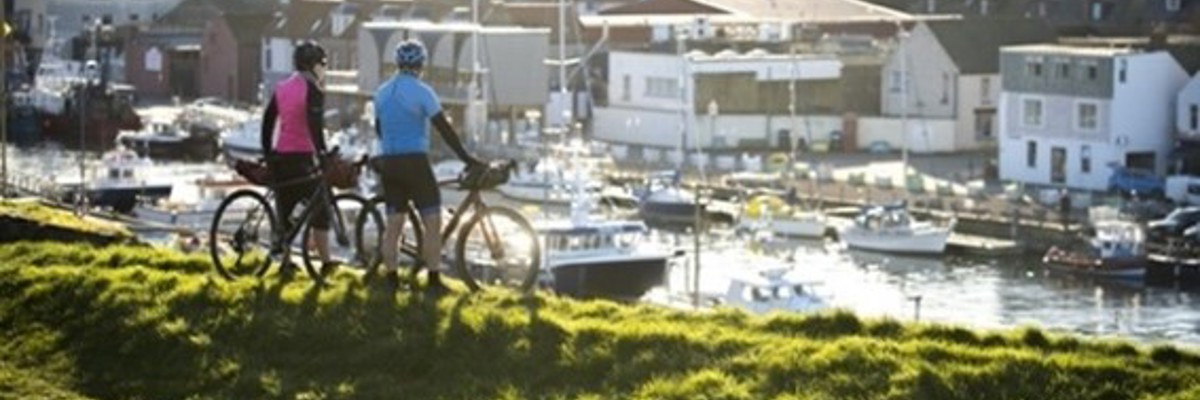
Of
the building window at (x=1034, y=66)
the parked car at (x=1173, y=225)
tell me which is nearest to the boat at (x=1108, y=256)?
the parked car at (x=1173, y=225)

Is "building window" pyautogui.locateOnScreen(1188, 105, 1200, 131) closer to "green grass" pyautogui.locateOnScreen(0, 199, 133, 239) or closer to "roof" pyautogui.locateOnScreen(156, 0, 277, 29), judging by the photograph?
"roof" pyautogui.locateOnScreen(156, 0, 277, 29)

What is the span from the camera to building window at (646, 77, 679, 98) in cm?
4169

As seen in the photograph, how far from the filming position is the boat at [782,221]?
32.8 meters

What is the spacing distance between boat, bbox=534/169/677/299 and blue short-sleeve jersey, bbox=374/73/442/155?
64.3 feet

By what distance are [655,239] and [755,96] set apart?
9708mm

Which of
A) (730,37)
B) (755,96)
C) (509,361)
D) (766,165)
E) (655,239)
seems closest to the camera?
(509,361)

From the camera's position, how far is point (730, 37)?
45.1m

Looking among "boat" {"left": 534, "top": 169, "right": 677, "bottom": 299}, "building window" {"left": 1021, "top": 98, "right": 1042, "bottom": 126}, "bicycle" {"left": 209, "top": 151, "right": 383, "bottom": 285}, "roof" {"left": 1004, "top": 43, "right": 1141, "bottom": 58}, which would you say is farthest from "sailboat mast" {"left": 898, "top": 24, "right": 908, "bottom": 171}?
"bicycle" {"left": 209, "top": 151, "right": 383, "bottom": 285}

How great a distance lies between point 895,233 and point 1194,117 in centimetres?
588

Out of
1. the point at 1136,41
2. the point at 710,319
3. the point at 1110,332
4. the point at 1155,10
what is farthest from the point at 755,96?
the point at 710,319

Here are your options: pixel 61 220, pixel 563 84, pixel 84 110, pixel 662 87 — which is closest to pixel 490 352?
pixel 61 220

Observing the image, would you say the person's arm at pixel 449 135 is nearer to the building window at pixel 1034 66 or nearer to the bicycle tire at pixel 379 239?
the bicycle tire at pixel 379 239

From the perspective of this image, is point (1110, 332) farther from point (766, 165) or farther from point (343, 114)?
point (343, 114)

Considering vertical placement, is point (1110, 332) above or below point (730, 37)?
below
